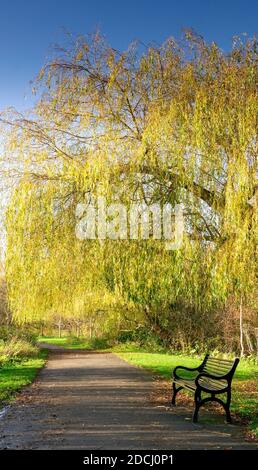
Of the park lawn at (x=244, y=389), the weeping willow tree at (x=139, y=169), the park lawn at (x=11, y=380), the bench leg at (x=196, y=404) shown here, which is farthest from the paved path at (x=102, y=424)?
the weeping willow tree at (x=139, y=169)

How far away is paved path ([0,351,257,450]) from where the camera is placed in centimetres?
592

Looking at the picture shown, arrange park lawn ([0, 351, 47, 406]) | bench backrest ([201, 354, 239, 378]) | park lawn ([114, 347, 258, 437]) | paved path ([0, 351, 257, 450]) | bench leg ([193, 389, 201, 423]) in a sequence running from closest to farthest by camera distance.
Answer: paved path ([0, 351, 257, 450]) < bench leg ([193, 389, 201, 423]) < park lawn ([114, 347, 258, 437]) < bench backrest ([201, 354, 239, 378]) < park lawn ([0, 351, 47, 406])

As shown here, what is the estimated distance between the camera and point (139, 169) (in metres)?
8.42

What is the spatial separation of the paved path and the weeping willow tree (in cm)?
193

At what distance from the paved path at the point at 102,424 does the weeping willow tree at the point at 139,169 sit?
6.35 ft

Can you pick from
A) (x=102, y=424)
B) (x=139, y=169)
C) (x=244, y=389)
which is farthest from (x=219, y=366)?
(x=139, y=169)

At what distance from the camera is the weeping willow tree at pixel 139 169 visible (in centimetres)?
801

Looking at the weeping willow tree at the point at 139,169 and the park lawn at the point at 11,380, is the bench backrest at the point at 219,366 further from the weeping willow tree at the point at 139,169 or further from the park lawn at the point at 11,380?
the park lawn at the point at 11,380

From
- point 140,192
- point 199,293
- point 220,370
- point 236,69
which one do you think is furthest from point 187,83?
point 220,370

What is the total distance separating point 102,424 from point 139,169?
4.08 m

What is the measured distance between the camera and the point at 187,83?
8641 millimetres

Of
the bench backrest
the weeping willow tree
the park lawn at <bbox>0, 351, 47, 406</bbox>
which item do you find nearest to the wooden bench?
the bench backrest

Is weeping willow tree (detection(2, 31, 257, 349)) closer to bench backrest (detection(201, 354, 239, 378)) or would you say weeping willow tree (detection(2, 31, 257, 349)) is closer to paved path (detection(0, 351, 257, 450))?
bench backrest (detection(201, 354, 239, 378))

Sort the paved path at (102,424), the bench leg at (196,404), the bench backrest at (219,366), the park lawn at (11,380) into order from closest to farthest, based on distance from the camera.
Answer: the paved path at (102,424) → the bench leg at (196,404) → the bench backrest at (219,366) → the park lawn at (11,380)
